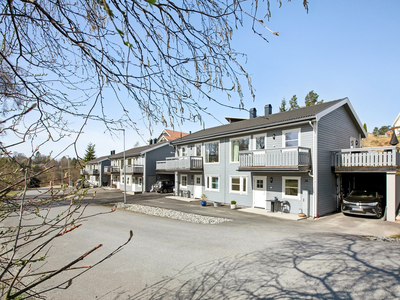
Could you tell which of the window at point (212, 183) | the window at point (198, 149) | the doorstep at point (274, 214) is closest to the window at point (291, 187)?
the doorstep at point (274, 214)

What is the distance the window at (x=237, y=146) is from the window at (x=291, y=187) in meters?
4.02

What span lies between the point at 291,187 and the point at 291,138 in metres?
3.09

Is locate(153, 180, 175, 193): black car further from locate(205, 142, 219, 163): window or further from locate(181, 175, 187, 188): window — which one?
locate(205, 142, 219, 163): window

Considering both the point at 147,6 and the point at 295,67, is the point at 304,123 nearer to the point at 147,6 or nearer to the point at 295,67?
the point at 295,67

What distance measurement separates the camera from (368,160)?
13391mm

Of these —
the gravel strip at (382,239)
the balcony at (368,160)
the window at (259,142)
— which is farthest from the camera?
the window at (259,142)

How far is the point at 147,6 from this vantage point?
2717mm

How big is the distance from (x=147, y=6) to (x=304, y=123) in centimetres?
1357

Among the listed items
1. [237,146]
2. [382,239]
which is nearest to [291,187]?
[237,146]

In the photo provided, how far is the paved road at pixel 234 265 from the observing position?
4828 millimetres

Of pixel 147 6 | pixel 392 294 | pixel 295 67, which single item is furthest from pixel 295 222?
pixel 147 6

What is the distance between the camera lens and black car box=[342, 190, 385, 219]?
12883mm

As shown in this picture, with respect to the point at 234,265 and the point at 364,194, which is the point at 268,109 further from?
the point at 234,265

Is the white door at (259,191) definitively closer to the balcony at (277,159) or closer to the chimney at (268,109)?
the balcony at (277,159)
